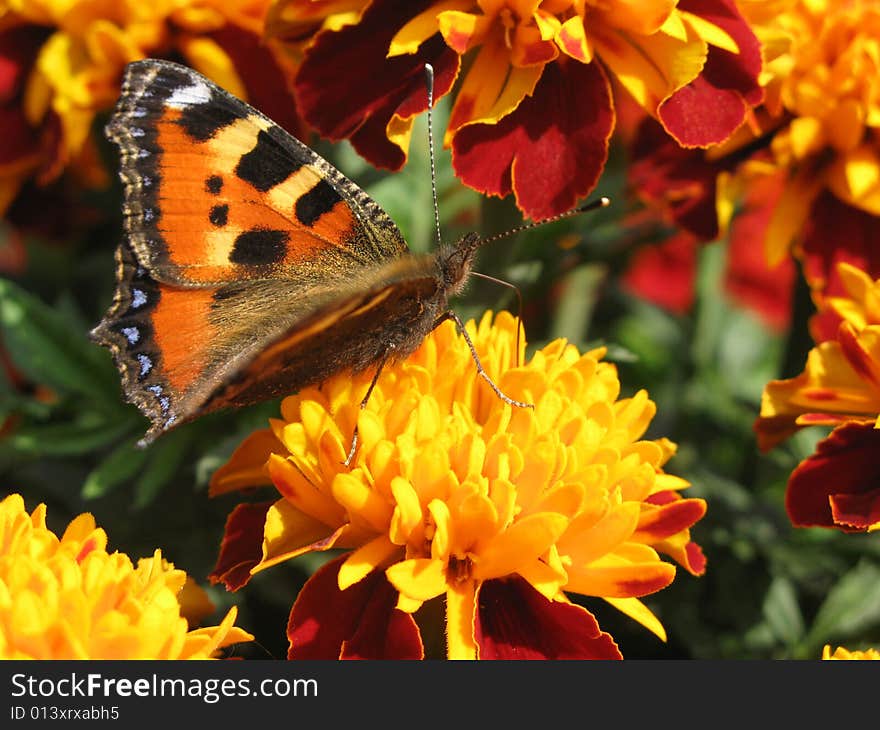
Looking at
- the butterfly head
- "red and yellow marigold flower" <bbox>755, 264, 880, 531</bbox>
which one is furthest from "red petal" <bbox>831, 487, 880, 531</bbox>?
the butterfly head

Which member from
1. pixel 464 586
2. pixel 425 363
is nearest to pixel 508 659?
pixel 464 586

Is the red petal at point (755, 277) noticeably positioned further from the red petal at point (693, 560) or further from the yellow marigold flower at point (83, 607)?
the yellow marigold flower at point (83, 607)

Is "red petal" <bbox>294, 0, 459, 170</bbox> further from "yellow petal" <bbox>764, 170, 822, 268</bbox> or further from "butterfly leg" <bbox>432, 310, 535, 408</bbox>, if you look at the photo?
"yellow petal" <bbox>764, 170, 822, 268</bbox>

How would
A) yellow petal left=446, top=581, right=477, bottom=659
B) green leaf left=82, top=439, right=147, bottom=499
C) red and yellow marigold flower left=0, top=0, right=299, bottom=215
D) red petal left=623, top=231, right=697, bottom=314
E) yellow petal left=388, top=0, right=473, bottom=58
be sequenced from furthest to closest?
red petal left=623, top=231, right=697, bottom=314 → red and yellow marigold flower left=0, top=0, right=299, bottom=215 → green leaf left=82, top=439, right=147, bottom=499 → yellow petal left=388, top=0, right=473, bottom=58 → yellow petal left=446, top=581, right=477, bottom=659

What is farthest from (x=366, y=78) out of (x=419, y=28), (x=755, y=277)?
(x=755, y=277)

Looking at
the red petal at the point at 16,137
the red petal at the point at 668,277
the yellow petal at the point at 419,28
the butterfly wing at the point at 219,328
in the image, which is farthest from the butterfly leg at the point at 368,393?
the red petal at the point at 668,277

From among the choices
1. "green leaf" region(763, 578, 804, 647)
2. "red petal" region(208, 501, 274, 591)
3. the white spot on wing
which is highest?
the white spot on wing
